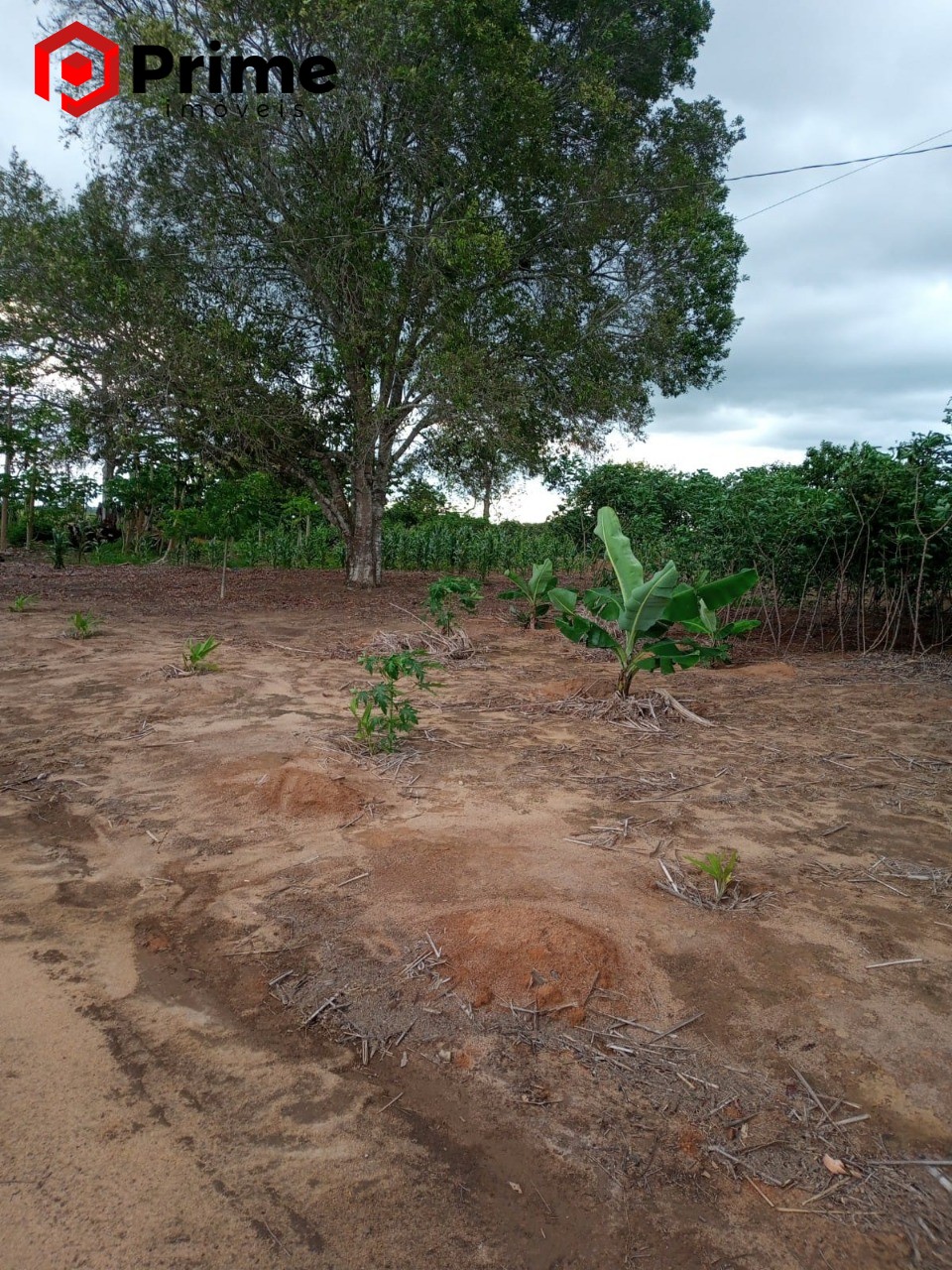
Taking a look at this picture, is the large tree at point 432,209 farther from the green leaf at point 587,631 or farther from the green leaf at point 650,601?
the green leaf at point 650,601

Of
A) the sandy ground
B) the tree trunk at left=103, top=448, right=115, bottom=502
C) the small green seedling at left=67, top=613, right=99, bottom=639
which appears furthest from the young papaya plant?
the tree trunk at left=103, top=448, right=115, bottom=502

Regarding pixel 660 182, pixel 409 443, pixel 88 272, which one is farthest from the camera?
pixel 409 443

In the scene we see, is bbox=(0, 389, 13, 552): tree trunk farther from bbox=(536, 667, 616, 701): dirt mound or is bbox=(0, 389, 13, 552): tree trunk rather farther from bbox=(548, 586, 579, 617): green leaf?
bbox=(536, 667, 616, 701): dirt mound

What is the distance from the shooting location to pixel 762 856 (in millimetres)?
2924

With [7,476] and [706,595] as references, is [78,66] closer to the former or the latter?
[7,476]

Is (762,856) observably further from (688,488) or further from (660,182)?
(688,488)

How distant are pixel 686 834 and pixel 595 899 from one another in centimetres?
76

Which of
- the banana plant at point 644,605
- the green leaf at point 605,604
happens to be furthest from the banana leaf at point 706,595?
the green leaf at point 605,604

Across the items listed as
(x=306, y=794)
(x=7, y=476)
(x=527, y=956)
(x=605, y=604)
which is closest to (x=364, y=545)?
(x=7, y=476)

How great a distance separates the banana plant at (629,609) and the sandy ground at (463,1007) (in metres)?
1.12

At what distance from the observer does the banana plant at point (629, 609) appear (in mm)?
4914

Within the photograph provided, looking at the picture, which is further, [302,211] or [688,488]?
[688,488]

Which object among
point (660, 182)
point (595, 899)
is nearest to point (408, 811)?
point (595, 899)

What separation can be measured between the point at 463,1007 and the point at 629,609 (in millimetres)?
3389
